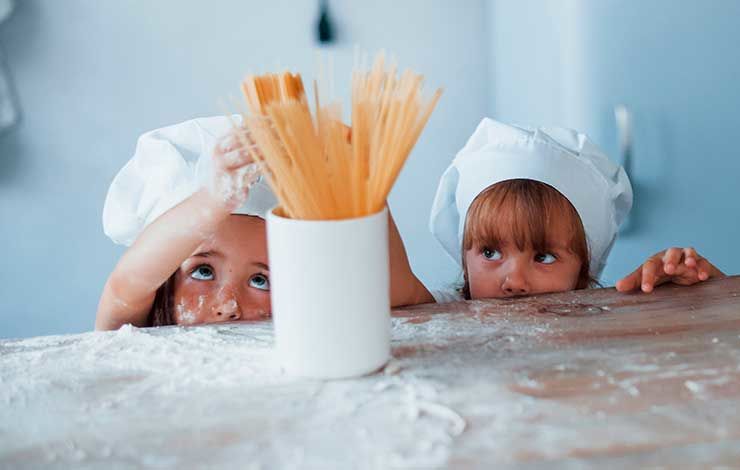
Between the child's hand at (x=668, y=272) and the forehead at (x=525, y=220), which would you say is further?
the forehead at (x=525, y=220)

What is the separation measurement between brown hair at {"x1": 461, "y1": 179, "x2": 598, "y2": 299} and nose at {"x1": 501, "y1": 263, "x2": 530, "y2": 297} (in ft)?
0.12

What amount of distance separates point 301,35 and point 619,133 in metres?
0.77

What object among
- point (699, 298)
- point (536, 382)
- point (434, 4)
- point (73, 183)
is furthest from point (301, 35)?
point (536, 382)

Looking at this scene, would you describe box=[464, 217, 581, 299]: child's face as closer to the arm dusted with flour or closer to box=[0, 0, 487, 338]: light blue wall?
the arm dusted with flour

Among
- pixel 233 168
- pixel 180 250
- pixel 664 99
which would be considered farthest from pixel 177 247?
pixel 664 99

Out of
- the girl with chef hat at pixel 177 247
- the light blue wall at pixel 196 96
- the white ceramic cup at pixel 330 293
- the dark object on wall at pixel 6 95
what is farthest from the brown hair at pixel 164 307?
the dark object on wall at pixel 6 95

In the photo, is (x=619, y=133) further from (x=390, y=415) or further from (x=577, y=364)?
(x=390, y=415)

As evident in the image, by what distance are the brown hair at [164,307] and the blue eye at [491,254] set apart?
0.40 metres

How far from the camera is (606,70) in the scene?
152cm

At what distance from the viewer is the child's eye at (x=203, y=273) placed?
87cm

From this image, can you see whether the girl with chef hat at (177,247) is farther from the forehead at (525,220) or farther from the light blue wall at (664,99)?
the light blue wall at (664,99)

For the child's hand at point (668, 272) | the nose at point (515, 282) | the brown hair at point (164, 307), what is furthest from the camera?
the nose at point (515, 282)

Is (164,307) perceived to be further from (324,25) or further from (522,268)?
(324,25)

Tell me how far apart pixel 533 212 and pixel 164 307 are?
47 cm
